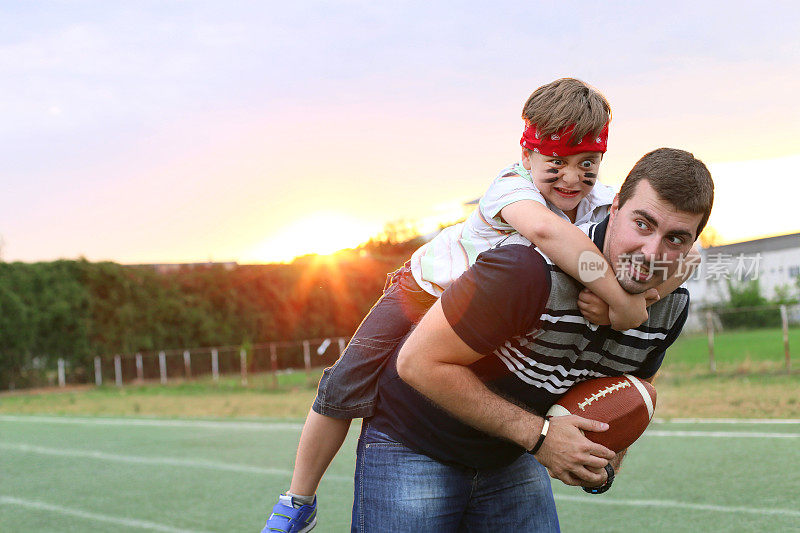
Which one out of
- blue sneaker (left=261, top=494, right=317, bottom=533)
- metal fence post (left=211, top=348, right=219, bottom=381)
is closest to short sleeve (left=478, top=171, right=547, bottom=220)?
blue sneaker (left=261, top=494, right=317, bottom=533)

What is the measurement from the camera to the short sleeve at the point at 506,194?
3.21 meters

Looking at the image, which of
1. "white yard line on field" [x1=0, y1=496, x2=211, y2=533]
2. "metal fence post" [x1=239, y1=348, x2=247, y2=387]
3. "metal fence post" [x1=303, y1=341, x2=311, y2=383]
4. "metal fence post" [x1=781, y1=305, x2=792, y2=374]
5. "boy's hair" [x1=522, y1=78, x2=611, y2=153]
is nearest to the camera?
"boy's hair" [x1=522, y1=78, x2=611, y2=153]

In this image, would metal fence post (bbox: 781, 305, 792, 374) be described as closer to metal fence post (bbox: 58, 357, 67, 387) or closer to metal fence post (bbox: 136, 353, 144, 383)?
Result: metal fence post (bbox: 136, 353, 144, 383)

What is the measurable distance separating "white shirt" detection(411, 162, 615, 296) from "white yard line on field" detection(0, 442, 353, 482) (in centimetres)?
615

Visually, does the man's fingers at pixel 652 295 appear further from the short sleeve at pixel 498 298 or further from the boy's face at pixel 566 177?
the boy's face at pixel 566 177

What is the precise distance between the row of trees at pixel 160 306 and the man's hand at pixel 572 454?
80.7 ft

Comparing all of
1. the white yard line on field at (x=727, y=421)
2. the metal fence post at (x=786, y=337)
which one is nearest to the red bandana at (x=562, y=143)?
the white yard line on field at (x=727, y=421)

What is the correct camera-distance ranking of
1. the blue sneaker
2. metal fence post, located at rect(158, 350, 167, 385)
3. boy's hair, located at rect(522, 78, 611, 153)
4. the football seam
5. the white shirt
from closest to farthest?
the football seam → the white shirt → boy's hair, located at rect(522, 78, 611, 153) → the blue sneaker → metal fence post, located at rect(158, 350, 167, 385)

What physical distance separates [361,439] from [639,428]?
0.95 m

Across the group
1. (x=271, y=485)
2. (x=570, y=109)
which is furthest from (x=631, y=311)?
(x=271, y=485)

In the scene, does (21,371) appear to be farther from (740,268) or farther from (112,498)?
(740,268)

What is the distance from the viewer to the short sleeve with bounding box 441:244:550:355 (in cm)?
253

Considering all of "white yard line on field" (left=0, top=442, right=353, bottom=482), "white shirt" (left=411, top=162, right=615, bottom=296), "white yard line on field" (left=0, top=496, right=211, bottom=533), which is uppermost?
"white shirt" (left=411, top=162, right=615, bottom=296)

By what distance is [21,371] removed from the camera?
2911 centimetres
